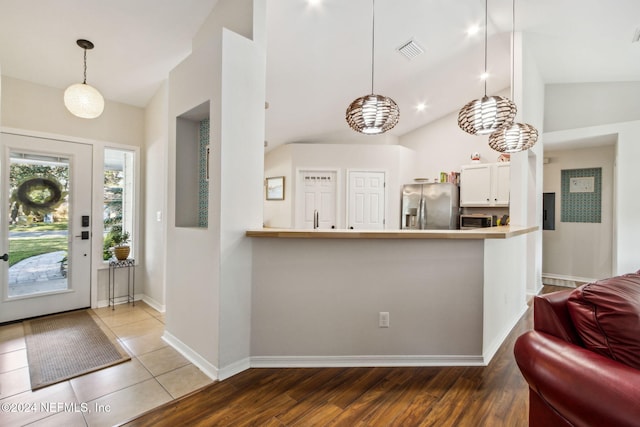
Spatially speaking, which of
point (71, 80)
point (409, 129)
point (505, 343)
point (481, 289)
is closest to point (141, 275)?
point (71, 80)

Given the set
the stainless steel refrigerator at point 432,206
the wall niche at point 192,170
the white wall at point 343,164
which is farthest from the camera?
the white wall at point 343,164

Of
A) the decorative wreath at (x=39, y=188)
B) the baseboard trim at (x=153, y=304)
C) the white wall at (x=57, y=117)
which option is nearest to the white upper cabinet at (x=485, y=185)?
the baseboard trim at (x=153, y=304)

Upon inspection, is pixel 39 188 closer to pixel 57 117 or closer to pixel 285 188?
pixel 57 117

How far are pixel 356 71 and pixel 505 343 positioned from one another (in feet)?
11.4

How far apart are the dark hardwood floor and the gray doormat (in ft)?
3.02

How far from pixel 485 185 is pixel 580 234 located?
194 cm

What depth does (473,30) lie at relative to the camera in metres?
3.64

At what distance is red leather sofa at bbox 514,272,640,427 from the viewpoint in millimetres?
922

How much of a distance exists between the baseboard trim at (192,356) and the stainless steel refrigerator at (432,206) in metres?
4.27

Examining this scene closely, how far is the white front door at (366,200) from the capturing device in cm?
584

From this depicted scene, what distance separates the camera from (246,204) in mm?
2287

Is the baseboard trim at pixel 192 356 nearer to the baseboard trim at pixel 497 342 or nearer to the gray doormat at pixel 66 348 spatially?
the gray doormat at pixel 66 348

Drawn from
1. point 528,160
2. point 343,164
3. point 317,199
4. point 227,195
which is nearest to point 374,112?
point 227,195

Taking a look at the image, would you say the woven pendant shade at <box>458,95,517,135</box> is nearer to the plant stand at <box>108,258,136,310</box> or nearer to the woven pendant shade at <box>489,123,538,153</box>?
the woven pendant shade at <box>489,123,538,153</box>
